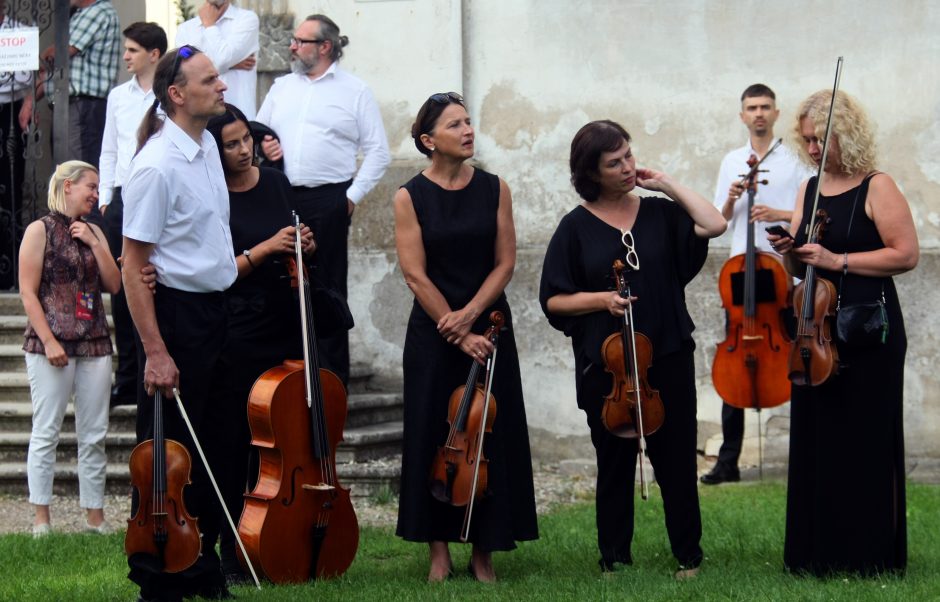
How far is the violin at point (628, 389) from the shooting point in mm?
6137

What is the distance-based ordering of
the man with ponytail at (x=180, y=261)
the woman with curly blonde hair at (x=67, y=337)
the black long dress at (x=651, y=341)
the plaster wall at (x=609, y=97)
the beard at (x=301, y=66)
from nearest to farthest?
the man with ponytail at (x=180, y=261) → the black long dress at (x=651, y=341) → the woman with curly blonde hair at (x=67, y=337) → the beard at (x=301, y=66) → the plaster wall at (x=609, y=97)

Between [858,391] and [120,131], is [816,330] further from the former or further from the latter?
[120,131]

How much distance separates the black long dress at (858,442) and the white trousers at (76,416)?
371 centimetres

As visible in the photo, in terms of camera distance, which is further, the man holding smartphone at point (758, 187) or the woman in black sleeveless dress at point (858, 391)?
the man holding smartphone at point (758, 187)

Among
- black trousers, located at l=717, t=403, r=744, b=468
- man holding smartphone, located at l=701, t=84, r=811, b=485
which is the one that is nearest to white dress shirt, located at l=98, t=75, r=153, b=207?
man holding smartphone, located at l=701, t=84, r=811, b=485

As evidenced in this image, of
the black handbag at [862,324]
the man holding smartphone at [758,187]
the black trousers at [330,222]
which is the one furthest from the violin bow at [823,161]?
the black trousers at [330,222]

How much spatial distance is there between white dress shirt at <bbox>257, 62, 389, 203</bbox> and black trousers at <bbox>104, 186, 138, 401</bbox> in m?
1.13

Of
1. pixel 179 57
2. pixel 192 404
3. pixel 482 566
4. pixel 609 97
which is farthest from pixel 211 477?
pixel 609 97

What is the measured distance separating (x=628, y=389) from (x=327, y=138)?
360 centimetres

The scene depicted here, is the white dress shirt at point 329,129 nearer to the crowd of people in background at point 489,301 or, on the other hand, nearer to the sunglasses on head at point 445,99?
the crowd of people in background at point 489,301

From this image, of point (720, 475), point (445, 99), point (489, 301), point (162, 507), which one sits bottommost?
point (720, 475)

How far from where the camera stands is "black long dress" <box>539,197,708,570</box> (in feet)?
20.8

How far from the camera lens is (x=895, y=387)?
245 inches

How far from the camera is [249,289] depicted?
257 inches
